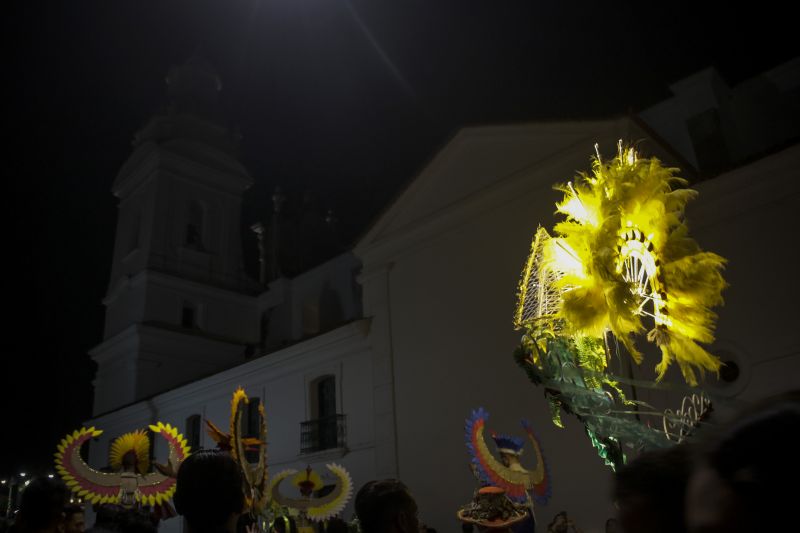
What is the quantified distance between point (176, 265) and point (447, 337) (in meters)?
17.5

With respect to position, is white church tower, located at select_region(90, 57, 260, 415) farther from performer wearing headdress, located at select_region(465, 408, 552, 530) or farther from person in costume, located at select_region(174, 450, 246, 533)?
person in costume, located at select_region(174, 450, 246, 533)

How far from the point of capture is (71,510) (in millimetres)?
5242

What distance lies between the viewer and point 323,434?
18000 millimetres

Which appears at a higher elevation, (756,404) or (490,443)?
(490,443)

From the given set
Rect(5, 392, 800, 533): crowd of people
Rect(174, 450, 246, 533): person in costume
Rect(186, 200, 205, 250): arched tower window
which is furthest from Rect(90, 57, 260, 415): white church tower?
Rect(174, 450, 246, 533): person in costume

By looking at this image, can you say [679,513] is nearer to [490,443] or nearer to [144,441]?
[144,441]

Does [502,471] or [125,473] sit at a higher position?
[125,473]

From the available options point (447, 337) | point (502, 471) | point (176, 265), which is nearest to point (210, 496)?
point (502, 471)

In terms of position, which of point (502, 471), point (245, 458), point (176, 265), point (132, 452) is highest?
point (176, 265)

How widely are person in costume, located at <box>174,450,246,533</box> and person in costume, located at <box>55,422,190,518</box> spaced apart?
234 inches

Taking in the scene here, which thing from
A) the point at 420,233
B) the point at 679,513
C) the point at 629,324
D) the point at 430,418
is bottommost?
the point at 679,513

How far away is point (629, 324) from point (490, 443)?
937cm

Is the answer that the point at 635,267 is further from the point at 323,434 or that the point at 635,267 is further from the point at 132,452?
the point at 323,434

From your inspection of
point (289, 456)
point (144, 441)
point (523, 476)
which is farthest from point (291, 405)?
point (523, 476)
